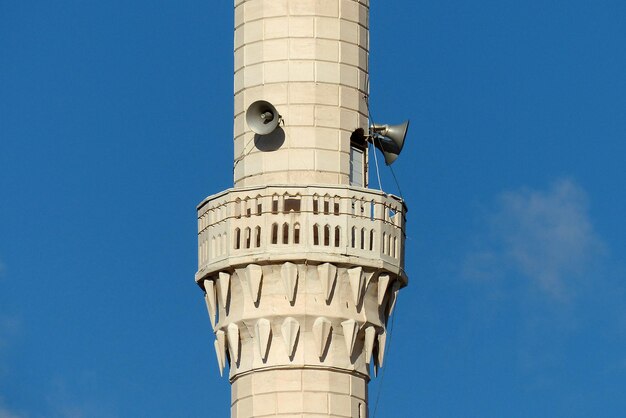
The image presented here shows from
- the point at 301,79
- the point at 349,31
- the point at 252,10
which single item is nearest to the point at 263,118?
the point at 301,79

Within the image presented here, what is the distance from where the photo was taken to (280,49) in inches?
2960

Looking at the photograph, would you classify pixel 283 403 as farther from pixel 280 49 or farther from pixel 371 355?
pixel 280 49

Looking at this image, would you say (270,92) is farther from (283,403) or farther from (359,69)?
(283,403)

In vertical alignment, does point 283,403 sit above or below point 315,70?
below

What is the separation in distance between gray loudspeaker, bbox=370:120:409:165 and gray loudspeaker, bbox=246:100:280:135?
2.78 m

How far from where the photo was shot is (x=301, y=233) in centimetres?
7300

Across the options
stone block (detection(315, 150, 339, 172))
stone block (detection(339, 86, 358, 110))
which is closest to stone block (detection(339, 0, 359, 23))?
stone block (detection(339, 86, 358, 110))

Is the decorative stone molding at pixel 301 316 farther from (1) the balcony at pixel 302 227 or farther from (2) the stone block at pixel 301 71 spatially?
(2) the stone block at pixel 301 71

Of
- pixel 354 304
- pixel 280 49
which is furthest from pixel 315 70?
pixel 354 304

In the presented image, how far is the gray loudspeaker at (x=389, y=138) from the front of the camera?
248ft

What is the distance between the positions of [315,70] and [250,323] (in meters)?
6.45

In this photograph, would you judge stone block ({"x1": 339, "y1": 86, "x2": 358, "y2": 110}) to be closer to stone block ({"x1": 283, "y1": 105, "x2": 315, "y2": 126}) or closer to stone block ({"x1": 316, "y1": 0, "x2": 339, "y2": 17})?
stone block ({"x1": 283, "y1": 105, "x2": 315, "y2": 126})

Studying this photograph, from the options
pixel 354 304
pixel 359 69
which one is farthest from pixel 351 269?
pixel 359 69

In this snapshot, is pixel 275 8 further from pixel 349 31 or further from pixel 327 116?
pixel 327 116
